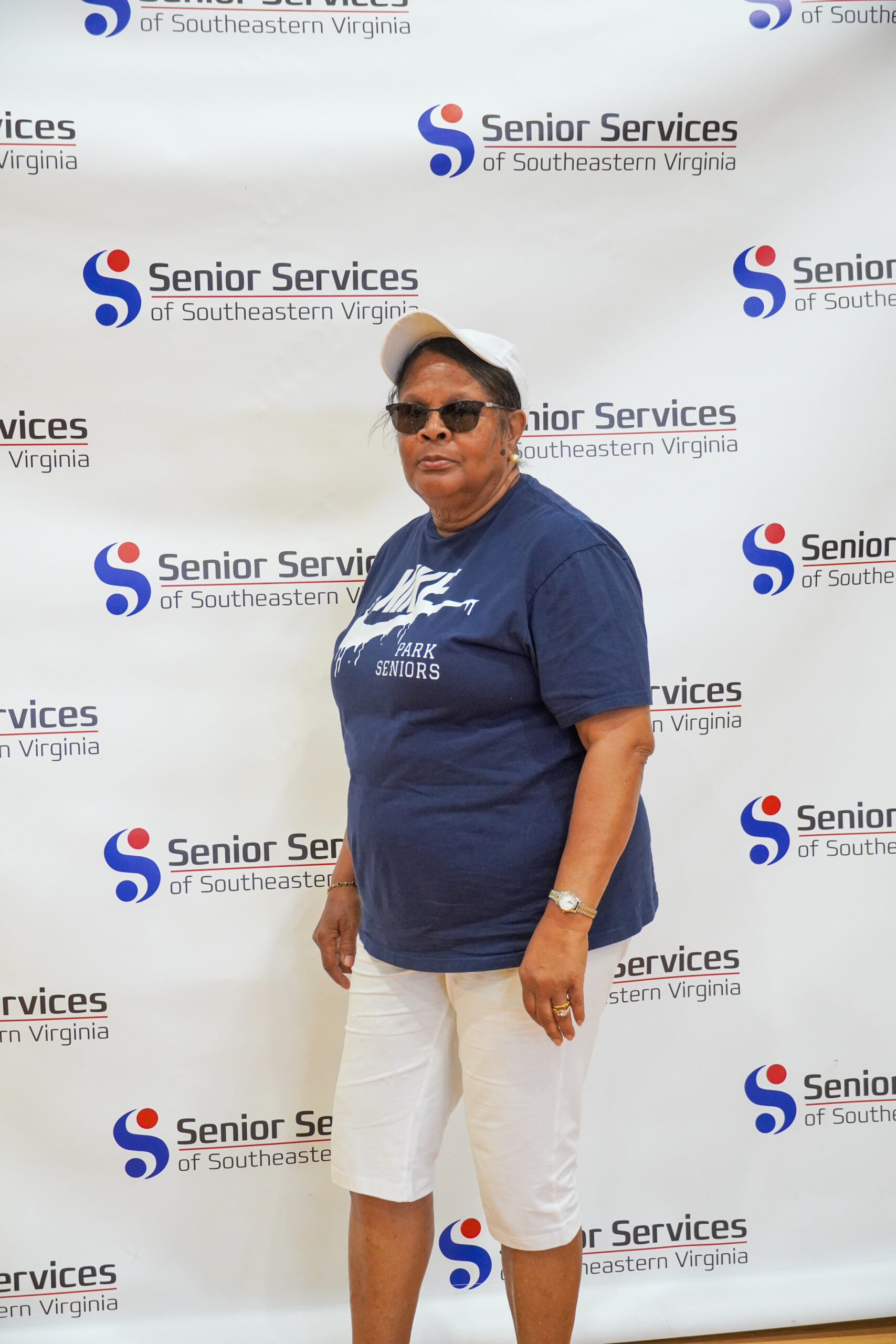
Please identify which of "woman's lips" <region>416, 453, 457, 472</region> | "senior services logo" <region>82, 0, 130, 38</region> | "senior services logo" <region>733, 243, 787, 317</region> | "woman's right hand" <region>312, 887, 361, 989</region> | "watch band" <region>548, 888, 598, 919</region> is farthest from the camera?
"senior services logo" <region>733, 243, 787, 317</region>

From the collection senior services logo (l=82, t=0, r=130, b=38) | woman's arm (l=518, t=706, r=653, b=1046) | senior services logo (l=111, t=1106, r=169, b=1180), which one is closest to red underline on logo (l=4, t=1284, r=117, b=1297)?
senior services logo (l=111, t=1106, r=169, b=1180)

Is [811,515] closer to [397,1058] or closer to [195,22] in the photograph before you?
[397,1058]

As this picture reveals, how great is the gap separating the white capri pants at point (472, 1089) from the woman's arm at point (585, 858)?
0.08 metres

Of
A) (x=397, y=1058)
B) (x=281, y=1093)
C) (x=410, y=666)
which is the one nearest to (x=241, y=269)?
(x=410, y=666)

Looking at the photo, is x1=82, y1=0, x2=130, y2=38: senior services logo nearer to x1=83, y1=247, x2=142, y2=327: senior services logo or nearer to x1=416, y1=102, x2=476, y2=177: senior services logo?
x1=83, y1=247, x2=142, y2=327: senior services logo

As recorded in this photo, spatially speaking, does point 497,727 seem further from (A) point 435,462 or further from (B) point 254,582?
(B) point 254,582

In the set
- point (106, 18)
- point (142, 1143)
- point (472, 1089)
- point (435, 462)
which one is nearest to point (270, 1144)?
point (142, 1143)

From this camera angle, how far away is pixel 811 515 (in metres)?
2.03

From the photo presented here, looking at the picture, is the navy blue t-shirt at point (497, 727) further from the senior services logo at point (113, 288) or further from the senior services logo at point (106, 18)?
the senior services logo at point (106, 18)

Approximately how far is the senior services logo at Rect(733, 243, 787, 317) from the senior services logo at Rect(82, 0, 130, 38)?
1233mm

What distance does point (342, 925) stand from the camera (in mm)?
1720

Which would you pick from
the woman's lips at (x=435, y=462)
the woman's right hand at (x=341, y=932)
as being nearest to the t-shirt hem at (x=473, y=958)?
the woman's right hand at (x=341, y=932)

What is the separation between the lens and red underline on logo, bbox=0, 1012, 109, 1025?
1.94 meters

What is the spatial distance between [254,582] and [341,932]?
682 millimetres
